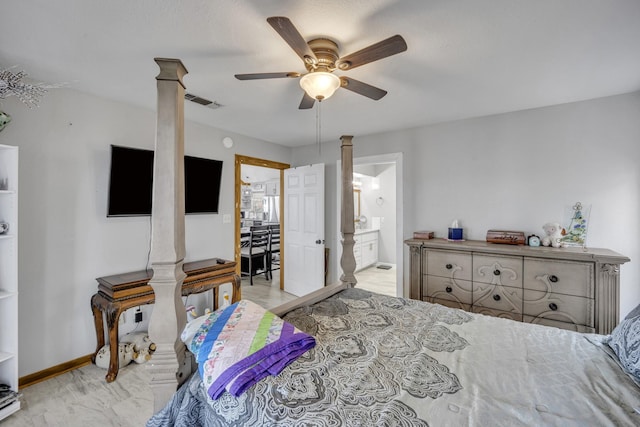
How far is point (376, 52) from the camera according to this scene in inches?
57.7

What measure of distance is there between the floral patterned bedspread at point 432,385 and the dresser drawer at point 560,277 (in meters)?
1.13

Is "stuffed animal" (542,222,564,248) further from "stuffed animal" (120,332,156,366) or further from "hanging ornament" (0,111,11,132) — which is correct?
"hanging ornament" (0,111,11,132)

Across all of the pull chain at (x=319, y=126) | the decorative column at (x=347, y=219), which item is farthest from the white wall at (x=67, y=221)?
the decorative column at (x=347, y=219)

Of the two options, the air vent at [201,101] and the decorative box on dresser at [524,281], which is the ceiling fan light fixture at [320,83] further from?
the decorative box on dresser at [524,281]

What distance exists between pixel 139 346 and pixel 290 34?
2.92m

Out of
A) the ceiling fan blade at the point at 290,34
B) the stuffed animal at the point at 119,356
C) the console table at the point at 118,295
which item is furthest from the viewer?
the stuffed animal at the point at 119,356

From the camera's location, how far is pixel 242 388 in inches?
40.9

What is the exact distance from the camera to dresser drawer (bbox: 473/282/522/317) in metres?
2.54

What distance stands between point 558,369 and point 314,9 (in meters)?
2.01

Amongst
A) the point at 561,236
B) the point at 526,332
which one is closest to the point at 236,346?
the point at 526,332

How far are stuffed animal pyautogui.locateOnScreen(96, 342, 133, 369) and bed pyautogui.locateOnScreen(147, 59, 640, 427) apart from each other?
66.2 inches

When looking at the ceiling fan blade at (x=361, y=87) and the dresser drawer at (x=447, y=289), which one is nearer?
the ceiling fan blade at (x=361, y=87)

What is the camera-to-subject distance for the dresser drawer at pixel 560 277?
2256 millimetres

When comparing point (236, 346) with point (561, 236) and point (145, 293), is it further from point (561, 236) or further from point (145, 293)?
point (561, 236)
